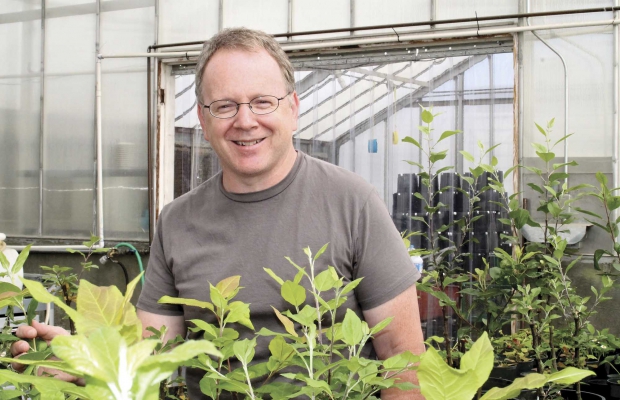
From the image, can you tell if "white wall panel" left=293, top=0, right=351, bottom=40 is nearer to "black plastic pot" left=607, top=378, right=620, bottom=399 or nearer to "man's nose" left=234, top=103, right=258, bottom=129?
"black plastic pot" left=607, top=378, right=620, bottom=399

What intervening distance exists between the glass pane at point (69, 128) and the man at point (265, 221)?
5217 mm

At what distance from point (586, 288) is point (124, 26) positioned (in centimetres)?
455

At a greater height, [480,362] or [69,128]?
[69,128]

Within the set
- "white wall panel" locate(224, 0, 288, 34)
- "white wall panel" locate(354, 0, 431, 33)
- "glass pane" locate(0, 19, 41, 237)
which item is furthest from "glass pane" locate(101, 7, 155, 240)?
"white wall panel" locate(354, 0, 431, 33)

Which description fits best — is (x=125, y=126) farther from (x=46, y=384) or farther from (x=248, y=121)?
(x=46, y=384)

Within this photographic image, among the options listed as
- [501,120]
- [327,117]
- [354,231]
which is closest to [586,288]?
[501,120]

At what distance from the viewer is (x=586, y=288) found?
460cm

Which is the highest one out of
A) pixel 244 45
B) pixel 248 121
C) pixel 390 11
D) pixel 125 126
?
pixel 390 11

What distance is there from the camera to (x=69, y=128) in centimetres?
660

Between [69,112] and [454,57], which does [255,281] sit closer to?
[454,57]

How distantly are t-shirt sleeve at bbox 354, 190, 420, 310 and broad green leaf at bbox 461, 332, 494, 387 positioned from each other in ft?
3.14

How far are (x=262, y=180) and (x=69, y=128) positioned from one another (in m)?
5.56

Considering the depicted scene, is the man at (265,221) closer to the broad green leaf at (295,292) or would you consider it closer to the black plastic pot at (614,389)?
the broad green leaf at (295,292)

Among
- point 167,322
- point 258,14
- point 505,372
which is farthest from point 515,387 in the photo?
point 258,14
